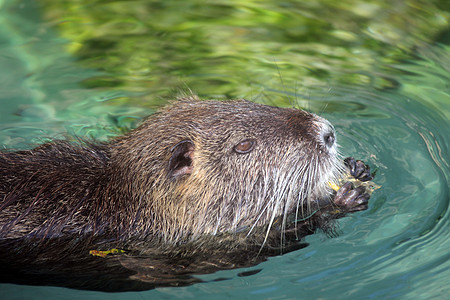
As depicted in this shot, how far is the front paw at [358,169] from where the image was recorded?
445 cm

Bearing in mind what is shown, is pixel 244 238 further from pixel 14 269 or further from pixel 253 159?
pixel 14 269

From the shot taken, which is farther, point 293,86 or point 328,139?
point 293,86

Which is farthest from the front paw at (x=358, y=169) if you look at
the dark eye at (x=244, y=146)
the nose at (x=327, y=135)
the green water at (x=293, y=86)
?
the dark eye at (x=244, y=146)

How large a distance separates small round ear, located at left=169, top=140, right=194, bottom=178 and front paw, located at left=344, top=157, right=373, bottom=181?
4.34 feet

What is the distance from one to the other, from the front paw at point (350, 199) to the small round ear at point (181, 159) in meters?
1.13

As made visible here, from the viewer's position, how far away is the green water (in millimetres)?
3836

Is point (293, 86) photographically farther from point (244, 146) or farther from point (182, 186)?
point (182, 186)

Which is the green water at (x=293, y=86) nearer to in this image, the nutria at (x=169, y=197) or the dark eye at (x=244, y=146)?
the nutria at (x=169, y=197)

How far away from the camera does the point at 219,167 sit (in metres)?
3.92

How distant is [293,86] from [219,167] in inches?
81.8

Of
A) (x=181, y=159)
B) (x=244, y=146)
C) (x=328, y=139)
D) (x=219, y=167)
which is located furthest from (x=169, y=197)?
(x=328, y=139)

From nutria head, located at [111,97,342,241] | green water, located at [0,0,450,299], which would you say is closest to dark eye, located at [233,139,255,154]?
nutria head, located at [111,97,342,241]

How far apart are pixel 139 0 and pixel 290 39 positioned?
1.88 m

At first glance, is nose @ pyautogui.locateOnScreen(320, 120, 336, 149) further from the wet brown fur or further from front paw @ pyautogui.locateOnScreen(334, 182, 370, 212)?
front paw @ pyautogui.locateOnScreen(334, 182, 370, 212)
